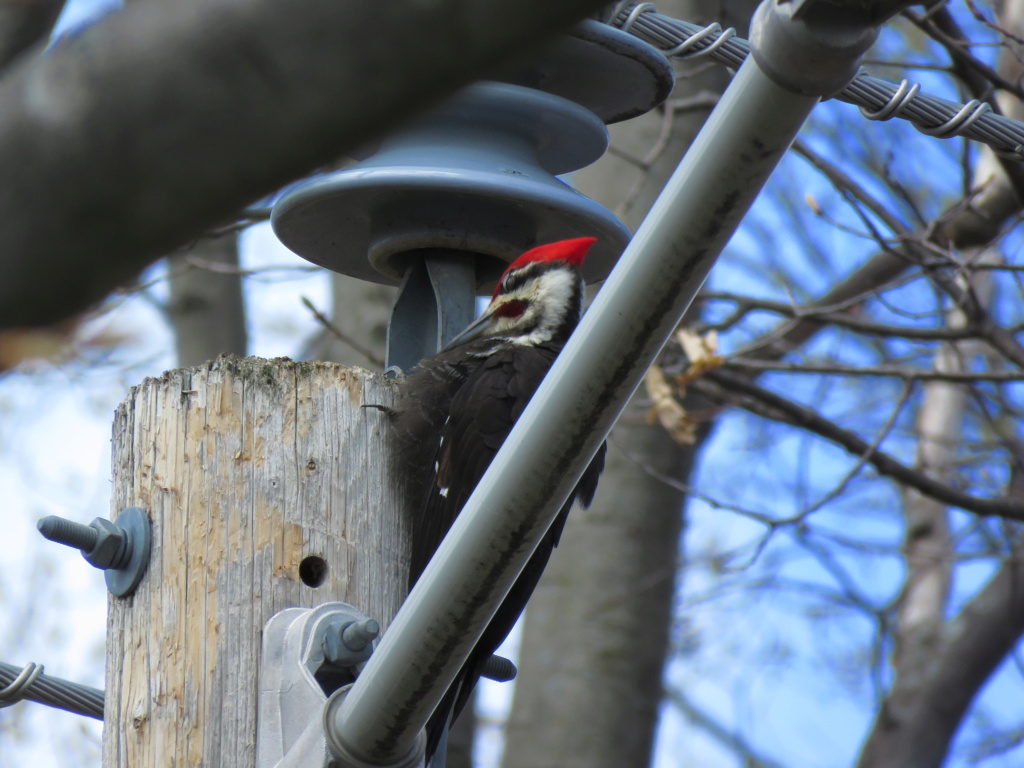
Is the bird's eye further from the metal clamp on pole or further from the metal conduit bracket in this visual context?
Answer: the metal clamp on pole

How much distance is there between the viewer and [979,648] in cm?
661

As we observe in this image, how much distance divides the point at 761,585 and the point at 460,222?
5410 millimetres

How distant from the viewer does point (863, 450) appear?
472cm

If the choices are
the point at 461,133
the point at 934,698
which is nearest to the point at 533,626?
the point at 934,698

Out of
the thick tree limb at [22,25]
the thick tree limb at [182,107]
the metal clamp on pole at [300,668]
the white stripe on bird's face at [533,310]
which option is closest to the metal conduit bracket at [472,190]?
the white stripe on bird's face at [533,310]

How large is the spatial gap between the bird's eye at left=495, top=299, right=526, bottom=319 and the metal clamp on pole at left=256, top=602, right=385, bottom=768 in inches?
61.4

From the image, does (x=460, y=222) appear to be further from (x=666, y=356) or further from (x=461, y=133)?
(x=666, y=356)

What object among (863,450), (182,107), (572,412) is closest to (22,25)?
(182,107)

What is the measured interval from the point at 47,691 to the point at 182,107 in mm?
2410

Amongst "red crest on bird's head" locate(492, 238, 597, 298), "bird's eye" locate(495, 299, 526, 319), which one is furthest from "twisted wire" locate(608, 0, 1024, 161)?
"bird's eye" locate(495, 299, 526, 319)

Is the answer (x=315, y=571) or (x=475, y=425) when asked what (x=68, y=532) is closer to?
(x=315, y=571)

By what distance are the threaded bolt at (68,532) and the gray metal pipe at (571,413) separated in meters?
0.69

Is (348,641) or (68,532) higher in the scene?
(68,532)

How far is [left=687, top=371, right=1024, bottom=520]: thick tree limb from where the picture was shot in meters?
4.69
